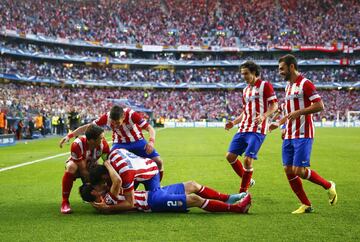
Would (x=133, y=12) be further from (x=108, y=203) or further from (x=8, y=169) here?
(x=108, y=203)

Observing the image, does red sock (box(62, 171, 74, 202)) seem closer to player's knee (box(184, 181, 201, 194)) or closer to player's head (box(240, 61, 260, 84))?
player's knee (box(184, 181, 201, 194))

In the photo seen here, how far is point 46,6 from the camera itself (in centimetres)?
6994

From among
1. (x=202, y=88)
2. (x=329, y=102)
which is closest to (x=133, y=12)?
(x=202, y=88)

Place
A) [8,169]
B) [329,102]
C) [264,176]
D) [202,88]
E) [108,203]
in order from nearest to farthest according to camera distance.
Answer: [108,203] < [264,176] < [8,169] < [329,102] < [202,88]

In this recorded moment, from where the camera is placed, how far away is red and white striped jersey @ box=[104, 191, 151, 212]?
21.0ft

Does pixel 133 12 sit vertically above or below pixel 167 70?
above

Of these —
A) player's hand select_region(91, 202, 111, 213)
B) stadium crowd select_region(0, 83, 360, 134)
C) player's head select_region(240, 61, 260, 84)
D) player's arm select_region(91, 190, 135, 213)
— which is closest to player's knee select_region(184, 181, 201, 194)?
player's arm select_region(91, 190, 135, 213)

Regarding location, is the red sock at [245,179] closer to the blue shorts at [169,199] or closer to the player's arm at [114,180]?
the blue shorts at [169,199]

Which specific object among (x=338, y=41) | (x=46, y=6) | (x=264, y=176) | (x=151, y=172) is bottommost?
(x=264, y=176)

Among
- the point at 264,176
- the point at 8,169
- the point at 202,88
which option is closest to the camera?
the point at 264,176

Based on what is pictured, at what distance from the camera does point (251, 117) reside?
8.34 metres

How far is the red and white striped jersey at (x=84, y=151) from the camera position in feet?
22.8

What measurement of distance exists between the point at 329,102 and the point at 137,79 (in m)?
30.3

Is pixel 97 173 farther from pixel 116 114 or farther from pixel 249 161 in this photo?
pixel 249 161
